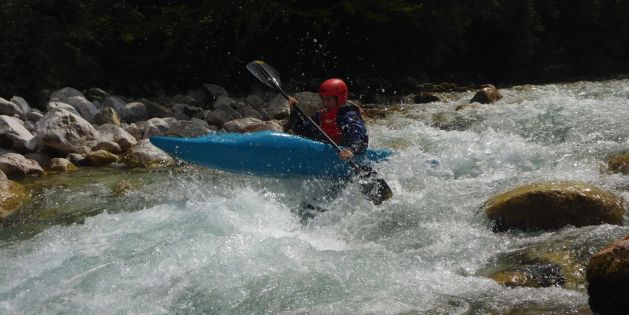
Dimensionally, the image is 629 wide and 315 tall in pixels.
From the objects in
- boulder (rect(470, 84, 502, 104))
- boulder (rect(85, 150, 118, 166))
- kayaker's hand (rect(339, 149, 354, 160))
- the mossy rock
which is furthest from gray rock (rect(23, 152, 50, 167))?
boulder (rect(470, 84, 502, 104))

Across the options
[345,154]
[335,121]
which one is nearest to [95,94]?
[335,121]

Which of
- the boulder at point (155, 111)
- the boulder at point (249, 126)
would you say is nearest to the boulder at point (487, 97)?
the boulder at point (249, 126)

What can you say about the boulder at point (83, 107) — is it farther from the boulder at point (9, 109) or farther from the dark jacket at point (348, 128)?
the dark jacket at point (348, 128)

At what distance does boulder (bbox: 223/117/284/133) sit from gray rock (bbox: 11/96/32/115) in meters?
2.81

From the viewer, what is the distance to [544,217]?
4.40 meters

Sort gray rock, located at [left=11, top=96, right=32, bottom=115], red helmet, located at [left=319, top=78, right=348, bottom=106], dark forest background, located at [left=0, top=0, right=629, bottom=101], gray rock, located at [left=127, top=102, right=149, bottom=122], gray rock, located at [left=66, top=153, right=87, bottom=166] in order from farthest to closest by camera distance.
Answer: dark forest background, located at [left=0, top=0, right=629, bottom=101] < gray rock, located at [left=127, top=102, right=149, bottom=122] < gray rock, located at [left=11, top=96, right=32, bottom=115] < gray rock, located at [left=66, top=153, right=87, bottom=166] < red helmet, located at [left=319, top=78, right=348, bottom=106]

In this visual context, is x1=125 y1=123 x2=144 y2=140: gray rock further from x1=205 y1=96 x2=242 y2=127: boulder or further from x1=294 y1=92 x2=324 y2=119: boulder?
x1=294 y1=92 x2=324 y2=119: boulder

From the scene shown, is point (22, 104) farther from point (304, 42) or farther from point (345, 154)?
point (304, 42)

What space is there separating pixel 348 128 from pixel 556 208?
1.96 meters

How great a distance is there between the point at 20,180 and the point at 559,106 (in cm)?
716

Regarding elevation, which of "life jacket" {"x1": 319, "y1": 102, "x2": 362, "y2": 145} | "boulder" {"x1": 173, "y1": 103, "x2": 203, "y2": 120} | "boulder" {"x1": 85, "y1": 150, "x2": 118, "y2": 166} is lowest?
"boulder" {"x1": 173, "y1": 103, "x2": 203, "y2": 120}

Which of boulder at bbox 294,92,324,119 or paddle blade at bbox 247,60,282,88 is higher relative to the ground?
paddle blade at bbox 247,60,282,88

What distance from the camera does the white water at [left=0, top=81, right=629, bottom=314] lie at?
3.58m

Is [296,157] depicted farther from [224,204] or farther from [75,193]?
[75,193]
